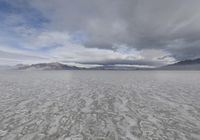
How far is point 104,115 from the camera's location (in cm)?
1006

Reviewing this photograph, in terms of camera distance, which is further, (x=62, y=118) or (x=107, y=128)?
(x=62, y=118)

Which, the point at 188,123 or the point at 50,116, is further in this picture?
the point at 50,116

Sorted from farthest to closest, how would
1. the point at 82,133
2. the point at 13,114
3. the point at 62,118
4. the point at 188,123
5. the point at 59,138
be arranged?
the point at 13,114 < the point at 62,118 < the point at 188,123 < the point at 82,133 < the point at 59,138

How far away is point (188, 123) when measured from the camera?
8.38 meters

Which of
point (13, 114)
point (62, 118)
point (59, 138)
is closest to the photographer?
point (59, 138)

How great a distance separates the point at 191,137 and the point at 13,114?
12.2 metres

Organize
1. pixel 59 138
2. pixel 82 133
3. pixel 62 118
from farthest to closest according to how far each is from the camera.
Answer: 1. pixel 62 118
2. pixel 82 133
3. pixel 59 138

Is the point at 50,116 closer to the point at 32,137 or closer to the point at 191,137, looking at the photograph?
the point at 32,137

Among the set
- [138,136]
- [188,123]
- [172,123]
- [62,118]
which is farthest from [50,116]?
[188,123]

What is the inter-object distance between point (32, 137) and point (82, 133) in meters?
2.61

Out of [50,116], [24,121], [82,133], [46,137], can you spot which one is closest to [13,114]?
[24,121]

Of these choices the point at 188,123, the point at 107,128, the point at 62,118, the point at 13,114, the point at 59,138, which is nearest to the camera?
the point at 59,138

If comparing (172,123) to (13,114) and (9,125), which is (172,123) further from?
(13,114)

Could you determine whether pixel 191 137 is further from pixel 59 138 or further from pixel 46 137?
pixel 46 137
